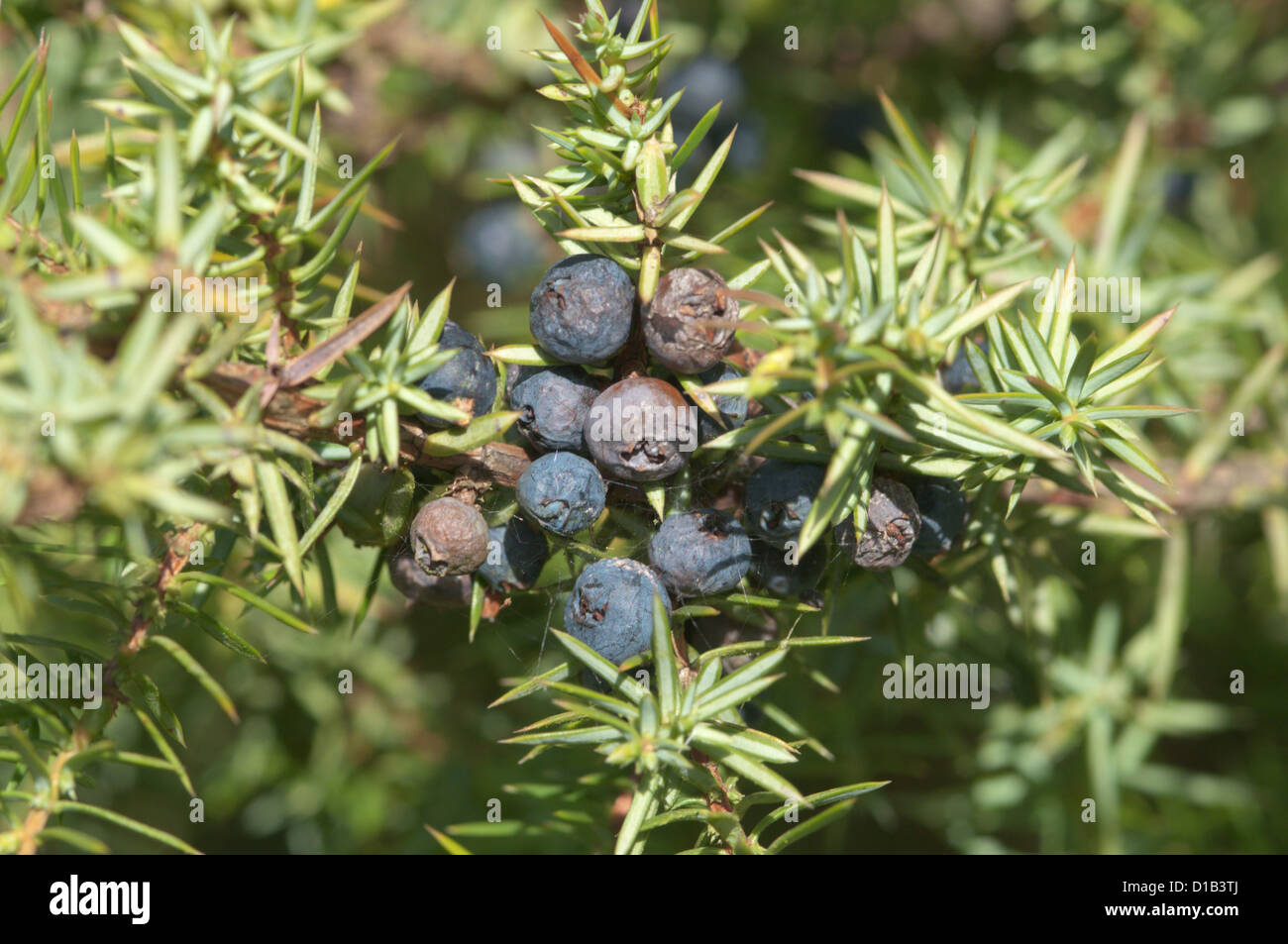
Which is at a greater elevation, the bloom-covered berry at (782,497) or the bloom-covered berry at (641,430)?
the bloom-covered berry at (641,430)

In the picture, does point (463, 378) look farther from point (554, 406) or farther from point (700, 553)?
point (700, 553)

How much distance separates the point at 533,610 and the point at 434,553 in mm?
326

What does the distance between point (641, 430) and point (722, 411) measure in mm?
124

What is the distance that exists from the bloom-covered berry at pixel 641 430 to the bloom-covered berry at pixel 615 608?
12 cm

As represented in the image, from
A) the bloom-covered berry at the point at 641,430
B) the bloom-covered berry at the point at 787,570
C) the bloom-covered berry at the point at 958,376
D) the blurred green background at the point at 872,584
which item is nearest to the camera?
the bloom-covered berry at the point at 641,430

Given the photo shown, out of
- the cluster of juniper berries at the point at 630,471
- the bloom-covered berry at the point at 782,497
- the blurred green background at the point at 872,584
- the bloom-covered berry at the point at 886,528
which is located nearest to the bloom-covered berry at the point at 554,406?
the cluster of juniper berries at the point at 630,471

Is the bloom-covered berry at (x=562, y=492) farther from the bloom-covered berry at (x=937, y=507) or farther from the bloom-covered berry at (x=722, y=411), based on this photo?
the bloom-covered berry at (x=937, y=507)

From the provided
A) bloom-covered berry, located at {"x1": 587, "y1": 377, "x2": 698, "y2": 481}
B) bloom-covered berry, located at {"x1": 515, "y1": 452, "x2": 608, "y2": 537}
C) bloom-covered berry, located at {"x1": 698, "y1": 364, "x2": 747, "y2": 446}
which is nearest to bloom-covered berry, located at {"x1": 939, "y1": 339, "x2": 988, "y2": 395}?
bloom-covered berry, located at {"x1": 698, "y1": 364, "x2": 747, "y2": 446}

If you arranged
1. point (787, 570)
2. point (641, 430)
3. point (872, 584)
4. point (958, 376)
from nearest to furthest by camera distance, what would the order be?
point (641, 430), point (787, 570), point (958, 376), point (872, 584)

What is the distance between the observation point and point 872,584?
1.73 meters

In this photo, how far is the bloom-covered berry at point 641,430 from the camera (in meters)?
0.98

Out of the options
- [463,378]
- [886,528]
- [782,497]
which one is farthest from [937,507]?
[463,378]

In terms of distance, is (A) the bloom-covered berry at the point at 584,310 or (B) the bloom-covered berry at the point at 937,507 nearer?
(A) the bloom-covered berry at the point at 584,310

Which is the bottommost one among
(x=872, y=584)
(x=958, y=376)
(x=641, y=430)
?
(x=872, y=584)
